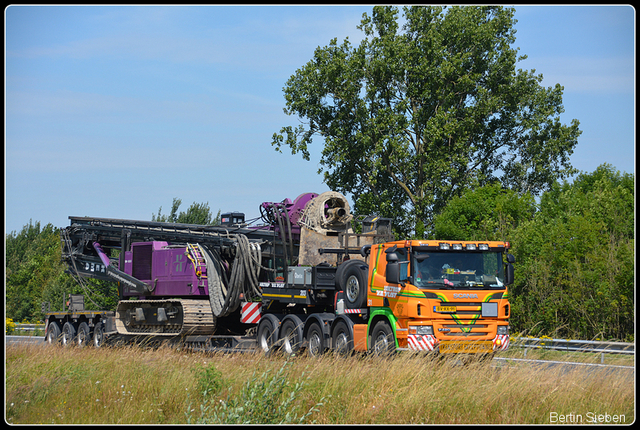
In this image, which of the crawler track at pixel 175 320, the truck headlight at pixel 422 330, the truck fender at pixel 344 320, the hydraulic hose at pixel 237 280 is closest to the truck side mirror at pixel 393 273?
the truck headlight at pixel 422 330

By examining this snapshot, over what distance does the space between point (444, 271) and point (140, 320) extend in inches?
421

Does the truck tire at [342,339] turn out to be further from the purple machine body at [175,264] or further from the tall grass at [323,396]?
the purple machine body at [175,264]

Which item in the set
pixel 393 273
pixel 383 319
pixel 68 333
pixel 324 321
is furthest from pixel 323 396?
pixel 68 333

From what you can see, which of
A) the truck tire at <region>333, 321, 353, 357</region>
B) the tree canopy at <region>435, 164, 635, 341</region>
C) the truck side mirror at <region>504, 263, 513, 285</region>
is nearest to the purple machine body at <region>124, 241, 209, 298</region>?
the truck tire at <region>333, 321, 353, 357</region>

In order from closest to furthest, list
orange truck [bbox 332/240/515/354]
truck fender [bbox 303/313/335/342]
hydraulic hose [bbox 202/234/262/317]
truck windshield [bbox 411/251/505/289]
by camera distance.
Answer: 1. orange truck [bbox 332/240/515/354]
2. truck windshield [bbox 411/251/505/289]
3. truck fender [bbox 303/313/335/342]
4. hydraulic hose [bbox 202/234/262/317]

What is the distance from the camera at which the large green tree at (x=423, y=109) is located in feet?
124

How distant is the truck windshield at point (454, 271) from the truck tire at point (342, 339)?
2331 mm

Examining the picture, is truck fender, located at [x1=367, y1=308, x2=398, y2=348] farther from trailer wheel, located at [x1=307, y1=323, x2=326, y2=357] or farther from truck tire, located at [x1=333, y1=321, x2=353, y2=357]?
trailer wheel, located at [x1=307, y1=323, x2=326, y2=357]

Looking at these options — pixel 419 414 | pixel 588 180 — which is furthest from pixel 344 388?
pixel 588 180

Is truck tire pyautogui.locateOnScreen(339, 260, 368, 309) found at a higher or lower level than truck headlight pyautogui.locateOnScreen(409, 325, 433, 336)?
higher

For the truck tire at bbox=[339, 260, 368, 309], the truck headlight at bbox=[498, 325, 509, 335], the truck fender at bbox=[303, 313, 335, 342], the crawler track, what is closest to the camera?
the truck headlight at bbox=[498, 325, 509, 335]

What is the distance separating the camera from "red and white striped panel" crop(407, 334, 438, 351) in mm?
12375

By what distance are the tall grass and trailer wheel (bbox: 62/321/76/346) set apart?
11.9 metres

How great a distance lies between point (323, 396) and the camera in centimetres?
910
